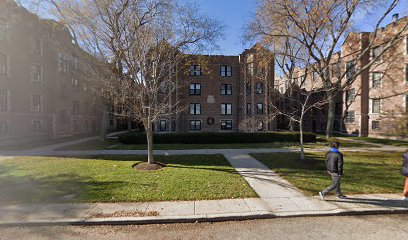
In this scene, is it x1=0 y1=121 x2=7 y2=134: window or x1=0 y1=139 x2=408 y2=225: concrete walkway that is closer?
x1=0 y1=139 x2=408 y2=225: concrete walkway

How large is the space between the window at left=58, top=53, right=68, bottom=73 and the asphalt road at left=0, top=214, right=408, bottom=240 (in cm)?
3006

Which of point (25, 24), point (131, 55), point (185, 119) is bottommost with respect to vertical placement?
point (185, 119)

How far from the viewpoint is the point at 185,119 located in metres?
31.1

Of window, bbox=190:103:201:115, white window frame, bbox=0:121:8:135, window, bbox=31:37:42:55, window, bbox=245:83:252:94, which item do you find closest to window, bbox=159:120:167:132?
window, bbox=190:103:201:115

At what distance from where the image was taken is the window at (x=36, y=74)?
995 inches

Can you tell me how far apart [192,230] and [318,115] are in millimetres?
40323

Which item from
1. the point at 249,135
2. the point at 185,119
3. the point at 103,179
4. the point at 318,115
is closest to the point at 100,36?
the point at 103,179

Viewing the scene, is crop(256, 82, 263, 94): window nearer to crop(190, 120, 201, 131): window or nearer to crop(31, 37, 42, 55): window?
crop(190, 120, 201, 131): window

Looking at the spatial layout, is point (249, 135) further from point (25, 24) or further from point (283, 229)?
point (25, 24)

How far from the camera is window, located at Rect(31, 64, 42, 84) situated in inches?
995

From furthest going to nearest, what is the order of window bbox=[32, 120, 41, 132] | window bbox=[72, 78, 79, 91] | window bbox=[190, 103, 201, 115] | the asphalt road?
1. window bbox=[190, 103, 201, 115]
2. window bbox=[72, 78, 79, 91]
3. window bbox=[32, 120, 41, 132]
4. the asphalt road

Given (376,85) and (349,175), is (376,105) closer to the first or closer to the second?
(376,85)

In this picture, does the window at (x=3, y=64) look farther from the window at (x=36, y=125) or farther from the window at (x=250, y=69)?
the window at (x=250, y=69)

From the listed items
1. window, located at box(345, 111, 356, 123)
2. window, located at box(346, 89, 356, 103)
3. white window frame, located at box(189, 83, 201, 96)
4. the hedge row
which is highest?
white window frame, located at box(189, 83, 201, 96)
